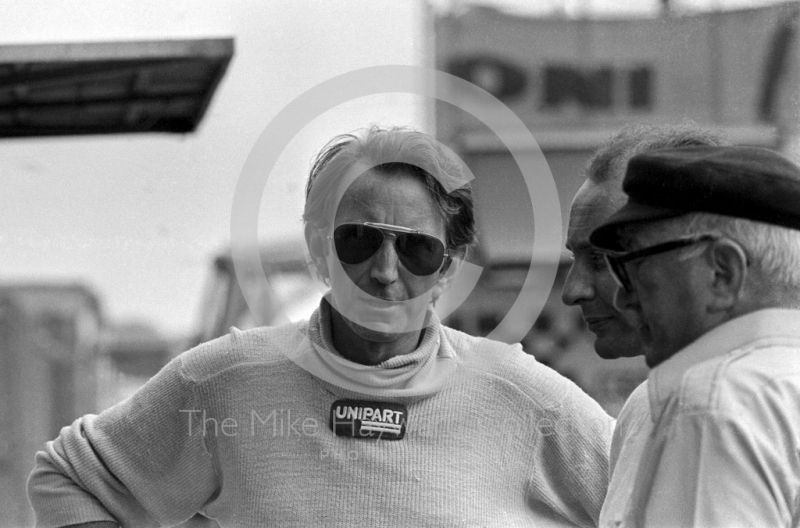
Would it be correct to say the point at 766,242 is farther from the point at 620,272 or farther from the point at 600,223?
the point at 600,223

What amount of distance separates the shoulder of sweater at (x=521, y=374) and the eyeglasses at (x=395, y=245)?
0.62 feet

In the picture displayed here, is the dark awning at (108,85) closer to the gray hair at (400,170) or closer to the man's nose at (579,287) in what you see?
the gray hair at (400,170)

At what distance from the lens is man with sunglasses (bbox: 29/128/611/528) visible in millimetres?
1561

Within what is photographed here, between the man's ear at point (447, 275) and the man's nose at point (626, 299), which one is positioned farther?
the man's ear at point (447, 275)

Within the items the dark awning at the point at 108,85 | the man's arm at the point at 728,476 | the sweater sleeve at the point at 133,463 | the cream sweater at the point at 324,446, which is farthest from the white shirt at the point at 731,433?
the dark awning at the point at 108,85

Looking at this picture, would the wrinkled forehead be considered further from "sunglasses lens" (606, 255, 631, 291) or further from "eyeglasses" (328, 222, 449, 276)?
"eyeglasses" (328, 222, 449, 276)

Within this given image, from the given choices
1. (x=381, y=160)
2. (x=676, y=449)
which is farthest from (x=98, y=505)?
(x=676, y=449)

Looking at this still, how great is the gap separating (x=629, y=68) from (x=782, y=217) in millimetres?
2786

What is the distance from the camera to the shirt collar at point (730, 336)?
1023 millimetres

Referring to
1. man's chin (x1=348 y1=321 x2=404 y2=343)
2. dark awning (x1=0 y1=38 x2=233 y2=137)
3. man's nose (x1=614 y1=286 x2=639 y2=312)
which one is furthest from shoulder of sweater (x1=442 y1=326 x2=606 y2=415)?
dark awning (x1=0 y1=38 x2=233 y2=137)

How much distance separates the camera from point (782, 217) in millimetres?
1046

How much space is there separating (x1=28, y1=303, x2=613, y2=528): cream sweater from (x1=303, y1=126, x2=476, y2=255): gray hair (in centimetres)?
17

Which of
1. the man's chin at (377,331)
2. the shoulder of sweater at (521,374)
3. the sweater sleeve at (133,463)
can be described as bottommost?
the sweater sleeve at (133,463)

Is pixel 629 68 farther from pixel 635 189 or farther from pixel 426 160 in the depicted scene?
pixel 635 189
